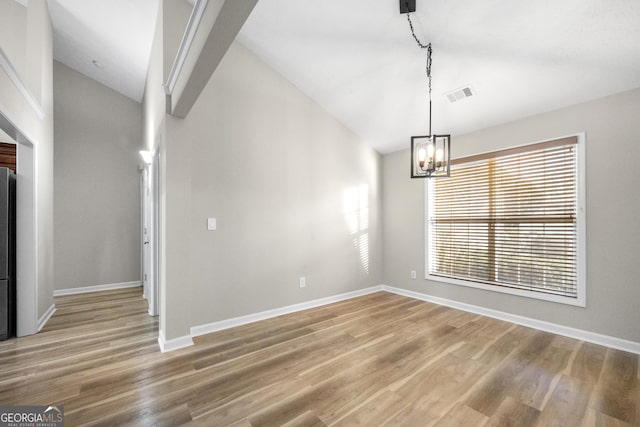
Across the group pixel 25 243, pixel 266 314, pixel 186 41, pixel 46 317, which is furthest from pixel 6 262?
pixel 186 41

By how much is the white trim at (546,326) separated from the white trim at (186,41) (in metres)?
4.29

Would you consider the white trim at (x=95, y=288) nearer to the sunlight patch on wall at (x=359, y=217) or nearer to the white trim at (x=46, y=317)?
the white trim at (x=46, y=317)

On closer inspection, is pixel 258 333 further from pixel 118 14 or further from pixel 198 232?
pixel 118 14

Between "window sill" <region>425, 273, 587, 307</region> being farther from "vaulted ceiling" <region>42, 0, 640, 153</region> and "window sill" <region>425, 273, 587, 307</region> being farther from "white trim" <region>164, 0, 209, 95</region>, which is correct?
"white trim" <region>164, 0, 209, 95</region>

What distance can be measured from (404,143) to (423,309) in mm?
2610

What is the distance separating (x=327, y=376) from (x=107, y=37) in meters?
4.98

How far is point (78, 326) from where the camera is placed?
323 cm

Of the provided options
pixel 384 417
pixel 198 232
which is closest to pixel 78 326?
pixel 198 232

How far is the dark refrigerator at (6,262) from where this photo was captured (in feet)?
9.14

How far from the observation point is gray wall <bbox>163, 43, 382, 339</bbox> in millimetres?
2699

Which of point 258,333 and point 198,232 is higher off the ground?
point 198,232

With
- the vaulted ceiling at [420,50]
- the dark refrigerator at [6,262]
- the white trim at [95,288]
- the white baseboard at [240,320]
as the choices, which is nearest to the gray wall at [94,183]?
the white trim at [95,288]

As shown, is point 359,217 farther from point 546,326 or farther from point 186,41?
point 186,41

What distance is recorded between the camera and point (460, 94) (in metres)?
3.19
